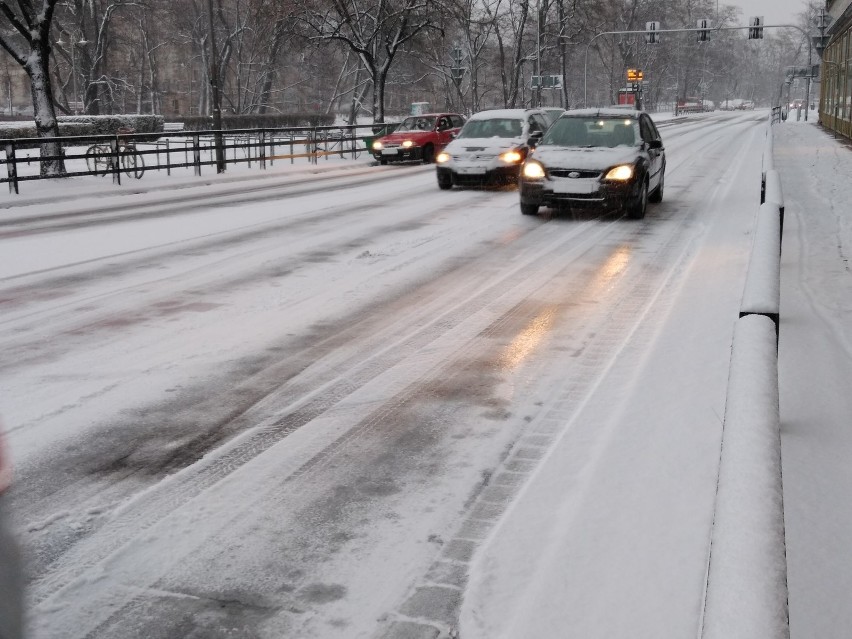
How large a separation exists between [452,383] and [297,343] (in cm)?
148

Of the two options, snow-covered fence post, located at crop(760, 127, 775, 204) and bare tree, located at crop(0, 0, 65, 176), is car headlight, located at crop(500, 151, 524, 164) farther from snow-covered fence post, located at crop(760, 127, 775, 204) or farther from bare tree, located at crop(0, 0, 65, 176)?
bare tree, located at crop(0, 0, 65, 176)

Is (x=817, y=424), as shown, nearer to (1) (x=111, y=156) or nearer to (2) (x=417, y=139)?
(1) (x=111, y=156)

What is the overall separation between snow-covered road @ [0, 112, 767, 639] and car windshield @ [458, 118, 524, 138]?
9868 mm

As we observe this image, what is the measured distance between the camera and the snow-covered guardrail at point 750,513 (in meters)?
2.02

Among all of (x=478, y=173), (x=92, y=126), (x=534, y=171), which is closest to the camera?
(x=534, y=171)

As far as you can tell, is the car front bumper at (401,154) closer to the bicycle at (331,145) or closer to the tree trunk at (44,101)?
the bicycle at (331,145)

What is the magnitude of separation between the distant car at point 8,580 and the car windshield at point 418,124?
27.9 m

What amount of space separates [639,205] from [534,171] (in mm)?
1639

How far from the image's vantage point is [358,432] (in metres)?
4.86

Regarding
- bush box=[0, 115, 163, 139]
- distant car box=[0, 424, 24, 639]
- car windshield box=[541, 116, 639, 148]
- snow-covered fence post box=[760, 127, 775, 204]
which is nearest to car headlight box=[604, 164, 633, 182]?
car windshield box=[541, 116, 639, 148]

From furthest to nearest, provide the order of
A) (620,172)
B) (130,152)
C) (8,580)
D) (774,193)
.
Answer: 1. (130,152)
2. (620,172)
3. (774,193)
4. (8,580)

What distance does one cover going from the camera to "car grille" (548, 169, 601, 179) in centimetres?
1334

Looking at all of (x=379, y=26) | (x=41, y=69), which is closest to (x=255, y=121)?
(x=379, y=26)

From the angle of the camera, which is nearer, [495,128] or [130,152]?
[495,128]
